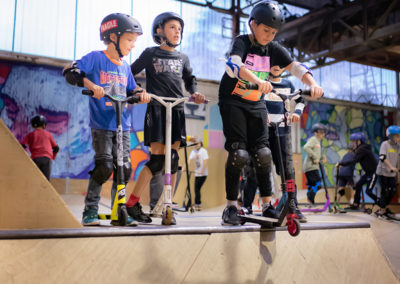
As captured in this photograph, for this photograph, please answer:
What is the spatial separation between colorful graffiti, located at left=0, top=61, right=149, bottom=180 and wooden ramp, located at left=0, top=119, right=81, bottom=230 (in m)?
7.72

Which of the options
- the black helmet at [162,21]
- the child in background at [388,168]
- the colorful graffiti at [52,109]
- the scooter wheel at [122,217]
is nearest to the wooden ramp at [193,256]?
the scooter wheel at [122,217]

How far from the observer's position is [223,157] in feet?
37.0

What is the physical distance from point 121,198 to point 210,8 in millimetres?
10265

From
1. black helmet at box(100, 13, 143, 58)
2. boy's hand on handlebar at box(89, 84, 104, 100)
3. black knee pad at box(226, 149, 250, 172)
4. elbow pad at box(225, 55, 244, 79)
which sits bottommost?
black knee pad at box(226, 149, 250, 172)

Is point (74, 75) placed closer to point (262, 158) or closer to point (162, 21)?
point (162, 21)

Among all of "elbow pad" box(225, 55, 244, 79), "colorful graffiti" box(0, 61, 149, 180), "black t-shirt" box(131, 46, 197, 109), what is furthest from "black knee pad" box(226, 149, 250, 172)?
"colorful graffiti" box(0, 61, 149, 180)

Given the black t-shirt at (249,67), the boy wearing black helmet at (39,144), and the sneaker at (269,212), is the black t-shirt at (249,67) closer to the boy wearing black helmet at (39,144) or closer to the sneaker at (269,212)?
the sneaker at (269,212)

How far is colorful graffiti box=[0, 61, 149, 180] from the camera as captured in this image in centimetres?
938

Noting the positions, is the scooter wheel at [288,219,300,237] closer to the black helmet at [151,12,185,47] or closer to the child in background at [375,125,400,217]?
the black helmet at [151,12,185,47]

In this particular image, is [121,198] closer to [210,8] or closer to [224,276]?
[224,276]

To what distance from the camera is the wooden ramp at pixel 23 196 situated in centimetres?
223

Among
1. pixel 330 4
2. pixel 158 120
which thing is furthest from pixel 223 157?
pixel 158 120

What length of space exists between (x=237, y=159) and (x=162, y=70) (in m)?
1.06

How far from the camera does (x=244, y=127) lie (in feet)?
9.75
